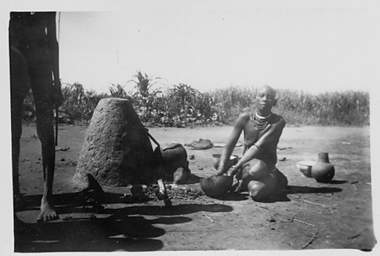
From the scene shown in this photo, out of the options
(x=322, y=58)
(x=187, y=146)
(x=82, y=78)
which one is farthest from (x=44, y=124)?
(x=322, y=58)

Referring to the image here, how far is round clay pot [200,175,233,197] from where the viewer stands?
520cm

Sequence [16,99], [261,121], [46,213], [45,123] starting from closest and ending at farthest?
1. [46,213]
2. [45,123]
3. [16,99]
4. [261,121]

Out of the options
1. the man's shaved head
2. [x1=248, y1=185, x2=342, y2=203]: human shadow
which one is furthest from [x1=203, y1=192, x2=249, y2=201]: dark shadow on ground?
the man's shaved head

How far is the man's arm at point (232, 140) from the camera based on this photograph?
540cm

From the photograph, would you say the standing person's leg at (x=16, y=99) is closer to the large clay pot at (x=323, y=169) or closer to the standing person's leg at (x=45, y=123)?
the standing person's leg at (x=45, y=123)

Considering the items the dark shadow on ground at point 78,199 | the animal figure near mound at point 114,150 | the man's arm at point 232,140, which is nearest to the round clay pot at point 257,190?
the man's arm at point 232,140

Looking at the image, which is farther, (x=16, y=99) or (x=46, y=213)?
(x=16, y=99)

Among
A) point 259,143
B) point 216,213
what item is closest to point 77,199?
point 216,213

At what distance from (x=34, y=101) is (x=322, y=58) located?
343 centimetres

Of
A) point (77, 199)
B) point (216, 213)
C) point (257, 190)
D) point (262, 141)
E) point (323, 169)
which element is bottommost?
point (216, 213)

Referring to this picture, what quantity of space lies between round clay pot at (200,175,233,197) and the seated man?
0.15 metres

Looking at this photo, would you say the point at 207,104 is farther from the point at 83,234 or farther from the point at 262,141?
the point at 83,234

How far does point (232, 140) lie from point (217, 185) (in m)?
0.60

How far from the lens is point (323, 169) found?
5469 millimetres
